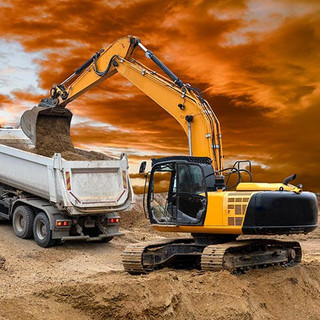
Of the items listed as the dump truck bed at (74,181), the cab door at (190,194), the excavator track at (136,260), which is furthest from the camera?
the dump truck bed at (74,181)

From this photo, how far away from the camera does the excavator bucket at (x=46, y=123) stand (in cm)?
1680

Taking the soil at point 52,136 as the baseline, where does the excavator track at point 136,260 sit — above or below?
below

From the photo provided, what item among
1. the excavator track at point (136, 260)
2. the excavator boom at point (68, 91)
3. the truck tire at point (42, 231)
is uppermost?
the excavator boom at point (68, 91)

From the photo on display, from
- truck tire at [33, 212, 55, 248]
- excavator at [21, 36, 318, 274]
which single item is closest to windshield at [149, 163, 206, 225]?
excavator at [21, 36, 318, 274]

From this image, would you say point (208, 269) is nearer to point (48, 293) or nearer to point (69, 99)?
point (48, 293)

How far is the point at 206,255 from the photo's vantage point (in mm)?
10633

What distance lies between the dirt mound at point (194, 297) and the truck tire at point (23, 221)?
13.9ft

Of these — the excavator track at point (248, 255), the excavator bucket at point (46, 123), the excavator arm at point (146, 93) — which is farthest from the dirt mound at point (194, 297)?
the excavator bucket at point (46, 123)

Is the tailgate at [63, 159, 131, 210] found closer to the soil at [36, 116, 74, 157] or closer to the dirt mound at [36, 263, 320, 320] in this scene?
the soil at [36, 116, 74, 157]

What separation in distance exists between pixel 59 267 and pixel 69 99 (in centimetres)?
652

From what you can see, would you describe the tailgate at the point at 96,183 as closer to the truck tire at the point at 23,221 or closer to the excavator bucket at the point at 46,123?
the truck tire at the point at 23,221

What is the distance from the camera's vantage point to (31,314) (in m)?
7.82

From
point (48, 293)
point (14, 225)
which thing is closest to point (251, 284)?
point (48, 293)

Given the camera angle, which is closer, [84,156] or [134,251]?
[134,251]
